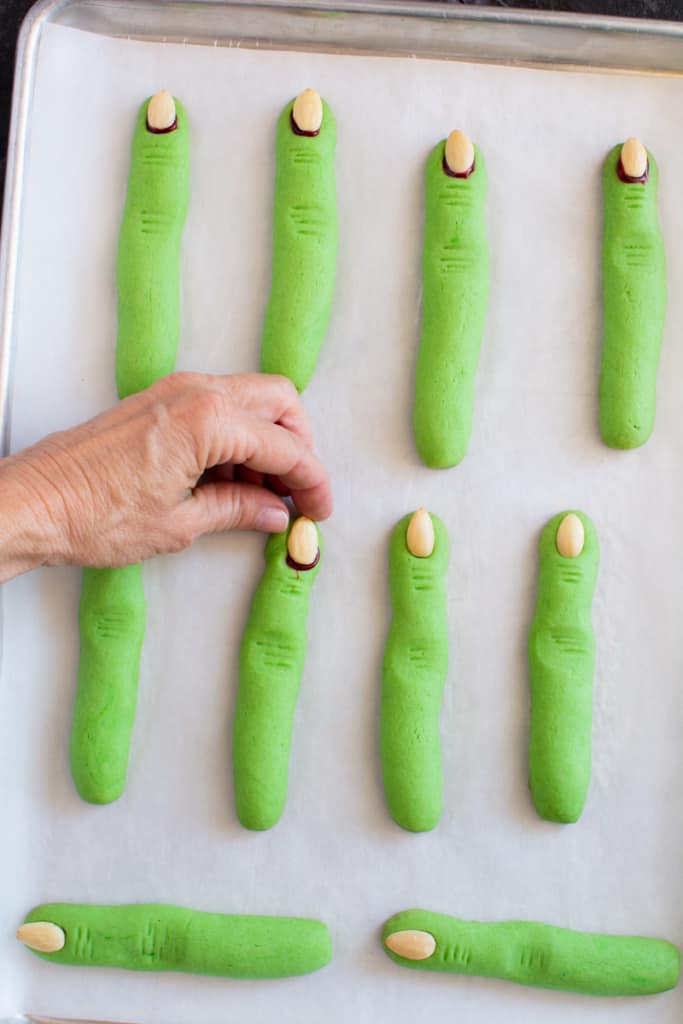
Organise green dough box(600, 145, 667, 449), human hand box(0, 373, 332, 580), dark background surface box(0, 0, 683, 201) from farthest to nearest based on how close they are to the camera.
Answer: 1. dark background surface box(0, 0, 683, 201)
2. green dough box(600, 145, 667, 449)
3. human hand box(0, 373, 332, 580)

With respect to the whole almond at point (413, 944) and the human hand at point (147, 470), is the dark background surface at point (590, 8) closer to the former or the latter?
the human hand at point (147, 470)

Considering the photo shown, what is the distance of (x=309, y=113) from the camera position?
1050mm

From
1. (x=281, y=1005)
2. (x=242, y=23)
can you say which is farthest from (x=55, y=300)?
(x=281, y=1005)

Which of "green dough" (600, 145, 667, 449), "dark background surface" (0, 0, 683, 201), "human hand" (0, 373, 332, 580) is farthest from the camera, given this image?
"dark background surface" (0, 0, 683, 201)

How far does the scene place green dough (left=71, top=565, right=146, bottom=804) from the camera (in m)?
1.00

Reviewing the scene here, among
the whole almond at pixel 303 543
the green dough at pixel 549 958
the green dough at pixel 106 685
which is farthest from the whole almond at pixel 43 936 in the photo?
the whole almond at pixel 303 543

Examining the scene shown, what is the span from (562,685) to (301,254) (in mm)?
517

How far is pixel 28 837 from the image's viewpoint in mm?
1017

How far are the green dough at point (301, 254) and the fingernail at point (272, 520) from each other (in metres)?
0.14

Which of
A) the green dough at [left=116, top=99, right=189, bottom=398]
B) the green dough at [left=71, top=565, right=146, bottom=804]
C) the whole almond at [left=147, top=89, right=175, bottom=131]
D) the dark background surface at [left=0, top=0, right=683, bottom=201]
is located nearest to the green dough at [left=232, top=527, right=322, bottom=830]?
the green dough at [left=71, top=565, right=146, bottom=804]

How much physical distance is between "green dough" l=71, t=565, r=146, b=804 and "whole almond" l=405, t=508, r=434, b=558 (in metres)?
0.29

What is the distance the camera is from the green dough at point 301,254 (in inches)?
40.6

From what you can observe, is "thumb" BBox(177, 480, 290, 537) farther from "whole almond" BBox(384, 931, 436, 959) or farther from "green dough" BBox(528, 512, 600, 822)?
"whole almond" BBox(384, 931, 436, 959)

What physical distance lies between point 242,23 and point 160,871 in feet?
2.96
